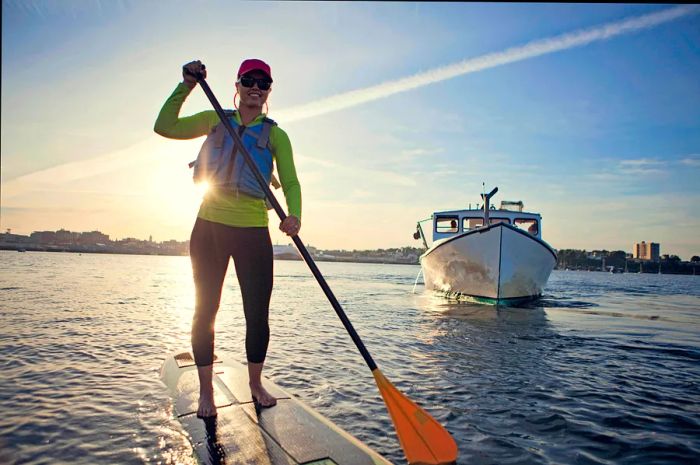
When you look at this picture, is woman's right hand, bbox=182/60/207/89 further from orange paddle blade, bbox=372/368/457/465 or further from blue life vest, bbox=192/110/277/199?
orange paddle blade, bbox=372/368/457/465

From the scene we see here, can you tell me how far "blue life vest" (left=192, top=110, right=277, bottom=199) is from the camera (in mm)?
3047

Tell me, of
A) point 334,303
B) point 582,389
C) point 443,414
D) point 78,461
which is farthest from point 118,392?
point 582,389

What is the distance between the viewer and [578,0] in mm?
1821

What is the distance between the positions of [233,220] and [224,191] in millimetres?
232

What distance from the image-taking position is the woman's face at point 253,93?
312 cm

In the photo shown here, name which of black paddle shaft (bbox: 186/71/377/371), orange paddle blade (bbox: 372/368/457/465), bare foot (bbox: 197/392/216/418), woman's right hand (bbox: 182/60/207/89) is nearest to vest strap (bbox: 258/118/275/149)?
black paddle shaft (bbox: 186/71/377/371)

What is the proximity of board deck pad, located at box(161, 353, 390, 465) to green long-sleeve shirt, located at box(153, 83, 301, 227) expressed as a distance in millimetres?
1456

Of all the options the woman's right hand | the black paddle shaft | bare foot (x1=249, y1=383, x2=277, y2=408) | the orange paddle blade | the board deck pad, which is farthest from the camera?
bare foot (x1=249, y1=383, x2=277, y2=408)

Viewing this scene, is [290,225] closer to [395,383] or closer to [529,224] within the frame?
[395,383]

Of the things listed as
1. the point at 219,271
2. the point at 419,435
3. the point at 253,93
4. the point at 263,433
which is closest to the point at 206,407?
the point at 263,433

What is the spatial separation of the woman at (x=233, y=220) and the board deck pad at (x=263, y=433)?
17 centimetres

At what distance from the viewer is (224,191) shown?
3064mm

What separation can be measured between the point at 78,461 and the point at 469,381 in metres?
4.15

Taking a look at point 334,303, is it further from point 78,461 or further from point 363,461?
point 78,461
